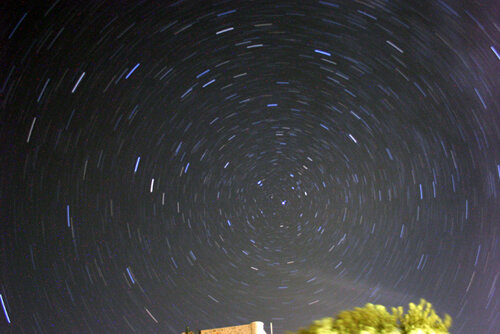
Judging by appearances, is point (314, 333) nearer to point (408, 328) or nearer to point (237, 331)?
point (408, 328)

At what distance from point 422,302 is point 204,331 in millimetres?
10798

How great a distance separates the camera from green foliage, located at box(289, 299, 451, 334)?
775 centimetres

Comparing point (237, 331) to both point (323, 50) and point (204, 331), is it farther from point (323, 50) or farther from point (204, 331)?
point (323, 50)

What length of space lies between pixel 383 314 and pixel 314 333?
4.85ft

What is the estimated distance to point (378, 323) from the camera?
798 centimetres

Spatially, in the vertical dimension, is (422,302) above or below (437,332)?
above

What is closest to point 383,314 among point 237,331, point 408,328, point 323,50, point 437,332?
point 408,328

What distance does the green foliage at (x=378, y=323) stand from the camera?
775 cm

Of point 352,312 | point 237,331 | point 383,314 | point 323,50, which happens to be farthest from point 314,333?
point 323,50

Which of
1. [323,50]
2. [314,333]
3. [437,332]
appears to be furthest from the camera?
[323,50]

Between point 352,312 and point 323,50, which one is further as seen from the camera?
point 323,50

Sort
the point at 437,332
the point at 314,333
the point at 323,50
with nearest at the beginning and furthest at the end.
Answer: the point at 314,333 → the point at 437,332 → the point at 323,50

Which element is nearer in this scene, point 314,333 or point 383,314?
point 314,333

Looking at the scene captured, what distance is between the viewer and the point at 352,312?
8.16 metres
